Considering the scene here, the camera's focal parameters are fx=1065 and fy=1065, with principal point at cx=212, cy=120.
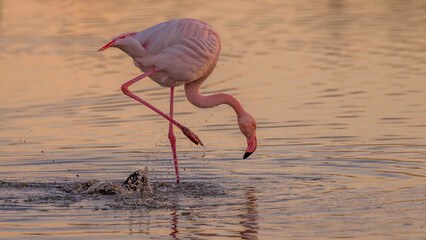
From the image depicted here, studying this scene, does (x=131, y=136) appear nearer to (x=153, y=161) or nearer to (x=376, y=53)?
(x=153, y=161)

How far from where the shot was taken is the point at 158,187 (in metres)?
11.4

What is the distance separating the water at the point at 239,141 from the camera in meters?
9.41

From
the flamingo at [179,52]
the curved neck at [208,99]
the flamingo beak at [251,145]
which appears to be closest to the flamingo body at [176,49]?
the flamingo at [179,52]

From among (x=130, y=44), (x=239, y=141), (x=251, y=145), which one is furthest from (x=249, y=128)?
(x=239, y=141)

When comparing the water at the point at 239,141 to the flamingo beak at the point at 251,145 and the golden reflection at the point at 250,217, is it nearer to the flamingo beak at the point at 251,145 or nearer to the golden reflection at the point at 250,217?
the golden reflection at the point at 250,217

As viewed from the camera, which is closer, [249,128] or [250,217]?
[250,217]

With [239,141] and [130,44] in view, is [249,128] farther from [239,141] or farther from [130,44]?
[239,141]

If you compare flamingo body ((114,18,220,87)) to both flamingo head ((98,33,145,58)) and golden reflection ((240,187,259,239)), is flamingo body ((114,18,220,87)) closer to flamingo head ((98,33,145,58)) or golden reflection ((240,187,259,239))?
flamingo head ((98,33,145,58))

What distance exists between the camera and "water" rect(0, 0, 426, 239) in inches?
370

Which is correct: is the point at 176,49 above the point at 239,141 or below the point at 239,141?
above

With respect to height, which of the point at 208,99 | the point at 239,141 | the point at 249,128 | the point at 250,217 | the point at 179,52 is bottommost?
the point at 250,217

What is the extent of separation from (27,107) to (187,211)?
23.7ft

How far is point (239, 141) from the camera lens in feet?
44.1

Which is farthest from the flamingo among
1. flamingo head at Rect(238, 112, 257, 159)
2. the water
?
the water
